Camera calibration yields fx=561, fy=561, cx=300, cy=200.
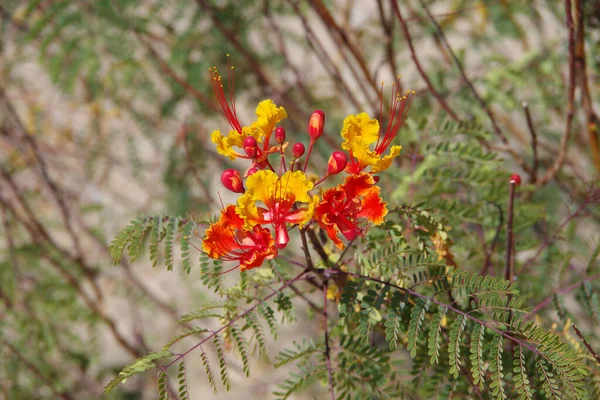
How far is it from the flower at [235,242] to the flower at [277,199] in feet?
0.06

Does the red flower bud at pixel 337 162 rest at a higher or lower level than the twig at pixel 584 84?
lower

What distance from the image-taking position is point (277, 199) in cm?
67

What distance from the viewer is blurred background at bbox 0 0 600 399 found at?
1.32 meters

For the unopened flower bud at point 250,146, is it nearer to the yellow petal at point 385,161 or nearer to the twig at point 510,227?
the yellow petal at point 385,161

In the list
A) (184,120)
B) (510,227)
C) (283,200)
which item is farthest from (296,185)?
(184,120)

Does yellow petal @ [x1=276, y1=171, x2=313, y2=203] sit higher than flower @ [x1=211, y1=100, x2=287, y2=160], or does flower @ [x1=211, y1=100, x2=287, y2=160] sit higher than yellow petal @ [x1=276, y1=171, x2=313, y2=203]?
flower @ [x1=211, y1=100, x2=287, y2=160]

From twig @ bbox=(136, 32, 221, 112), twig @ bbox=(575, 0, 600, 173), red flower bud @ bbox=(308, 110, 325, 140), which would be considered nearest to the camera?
red flower bud @ bbox=(308, 110, 325, 140)

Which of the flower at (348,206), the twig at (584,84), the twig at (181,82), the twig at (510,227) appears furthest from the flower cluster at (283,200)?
the twig at (181,82)

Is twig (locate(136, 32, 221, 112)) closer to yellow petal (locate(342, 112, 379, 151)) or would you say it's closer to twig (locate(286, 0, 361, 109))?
twig (locate(286, 0, 361, 109))

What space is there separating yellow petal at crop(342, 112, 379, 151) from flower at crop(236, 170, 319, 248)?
0.28 feet

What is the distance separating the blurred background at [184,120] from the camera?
Answer: 1318 millimetres

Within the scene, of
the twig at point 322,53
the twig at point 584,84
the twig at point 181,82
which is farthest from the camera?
the twig at point 181,82

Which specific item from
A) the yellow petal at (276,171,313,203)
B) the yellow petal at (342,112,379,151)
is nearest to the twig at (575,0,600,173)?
the yellow petal at (342,112,379,151)

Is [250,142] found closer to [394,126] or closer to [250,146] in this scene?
[250,146]
